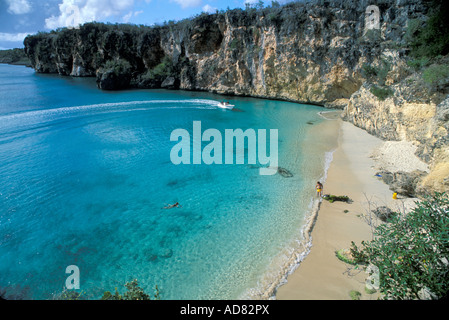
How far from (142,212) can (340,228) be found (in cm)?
1062

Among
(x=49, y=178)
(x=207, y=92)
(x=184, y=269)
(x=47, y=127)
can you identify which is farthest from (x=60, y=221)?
(x=207, y=92)

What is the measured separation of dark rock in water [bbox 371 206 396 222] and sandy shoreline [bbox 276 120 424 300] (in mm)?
563

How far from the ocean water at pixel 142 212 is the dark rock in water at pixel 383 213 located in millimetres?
3522

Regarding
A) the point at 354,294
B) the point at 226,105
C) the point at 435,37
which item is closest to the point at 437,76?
the point at 435,37

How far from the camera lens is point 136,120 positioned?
32406mm

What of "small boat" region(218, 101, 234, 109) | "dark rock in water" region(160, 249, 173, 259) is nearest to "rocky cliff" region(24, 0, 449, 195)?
"small boat" region(218, 101, 234, 109)

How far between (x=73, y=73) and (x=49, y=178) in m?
65.0

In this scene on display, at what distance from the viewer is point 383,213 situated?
12.8m

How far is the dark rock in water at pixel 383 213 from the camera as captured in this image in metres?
12.7

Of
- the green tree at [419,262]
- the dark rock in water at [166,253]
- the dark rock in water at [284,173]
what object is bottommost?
the dark rock in water at [166,253]

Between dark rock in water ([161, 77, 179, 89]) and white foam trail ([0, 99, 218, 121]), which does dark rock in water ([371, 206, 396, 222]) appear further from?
dark rock in water ([161, 77, 179, 89])

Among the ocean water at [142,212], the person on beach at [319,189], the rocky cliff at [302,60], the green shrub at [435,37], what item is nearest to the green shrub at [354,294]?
the ocean water at [142,212]

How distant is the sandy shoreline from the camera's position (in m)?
9.47

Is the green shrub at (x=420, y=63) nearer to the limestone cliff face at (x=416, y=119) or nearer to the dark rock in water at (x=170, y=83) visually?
the limestone cliff face at (x=416, y=119)
